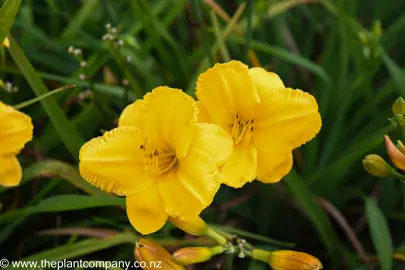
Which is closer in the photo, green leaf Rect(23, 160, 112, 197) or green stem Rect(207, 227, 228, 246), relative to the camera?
green stem Rect(207, 227, 228, 246)

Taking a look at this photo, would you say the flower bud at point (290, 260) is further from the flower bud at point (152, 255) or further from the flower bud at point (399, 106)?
the flower bud at point (399, 106)

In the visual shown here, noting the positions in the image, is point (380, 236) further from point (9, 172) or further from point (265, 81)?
point (9, 172)

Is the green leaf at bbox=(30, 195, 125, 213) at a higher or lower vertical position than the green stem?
lower

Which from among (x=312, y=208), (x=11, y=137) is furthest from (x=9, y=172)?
(x=312, y=208)

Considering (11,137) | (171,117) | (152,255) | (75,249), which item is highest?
(171,117)

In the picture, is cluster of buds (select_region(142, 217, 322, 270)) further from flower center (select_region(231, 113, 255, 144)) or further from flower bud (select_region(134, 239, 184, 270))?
flower center (select_region(231, 113, 255, 144))

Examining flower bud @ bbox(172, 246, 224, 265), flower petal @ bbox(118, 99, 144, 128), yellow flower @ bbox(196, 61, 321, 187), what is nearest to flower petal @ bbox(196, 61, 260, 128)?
yellow flower @ bbox(196, 61, 321, 187)
